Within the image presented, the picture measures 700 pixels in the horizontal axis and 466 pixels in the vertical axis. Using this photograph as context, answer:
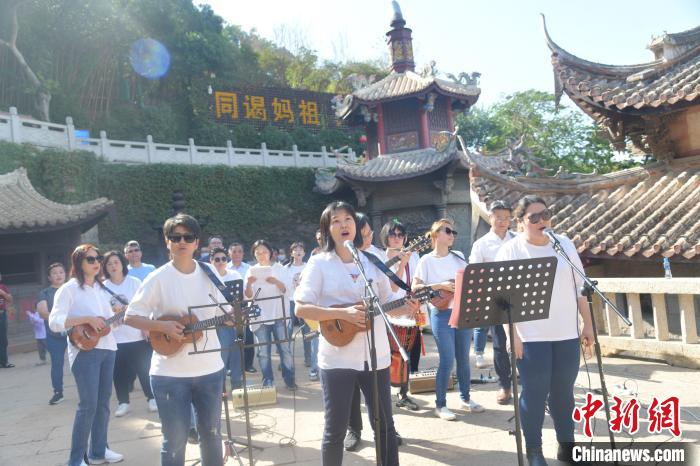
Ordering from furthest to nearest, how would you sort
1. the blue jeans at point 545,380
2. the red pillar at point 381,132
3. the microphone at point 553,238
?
the red pillar at point 381,132 < the microphone at point 553,238 < the blue jeans at point 545,380

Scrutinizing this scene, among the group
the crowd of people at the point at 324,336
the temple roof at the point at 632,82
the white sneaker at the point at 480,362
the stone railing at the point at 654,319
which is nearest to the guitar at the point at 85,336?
the crowd of people at the point at 324,336

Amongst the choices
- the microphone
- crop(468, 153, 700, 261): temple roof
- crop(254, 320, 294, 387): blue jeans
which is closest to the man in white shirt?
the microphone

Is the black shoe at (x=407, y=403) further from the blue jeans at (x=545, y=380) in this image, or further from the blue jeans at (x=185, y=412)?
the blue jeans at (x=185, y=412)

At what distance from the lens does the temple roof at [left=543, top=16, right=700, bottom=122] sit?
6.65 metres

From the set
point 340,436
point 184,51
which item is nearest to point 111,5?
point 184,51

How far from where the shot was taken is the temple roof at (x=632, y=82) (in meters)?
6.65

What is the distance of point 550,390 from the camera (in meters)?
3.57

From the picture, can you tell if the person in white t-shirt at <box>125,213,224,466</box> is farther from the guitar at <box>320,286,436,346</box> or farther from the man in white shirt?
the man in white shirt

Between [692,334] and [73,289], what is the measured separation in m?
6.65

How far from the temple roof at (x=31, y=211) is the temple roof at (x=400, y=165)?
27.2 feet

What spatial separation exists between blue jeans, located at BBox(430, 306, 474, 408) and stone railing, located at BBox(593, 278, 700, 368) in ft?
9.30

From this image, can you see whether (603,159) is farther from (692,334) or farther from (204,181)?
(692,334)

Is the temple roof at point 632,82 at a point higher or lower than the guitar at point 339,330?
higher

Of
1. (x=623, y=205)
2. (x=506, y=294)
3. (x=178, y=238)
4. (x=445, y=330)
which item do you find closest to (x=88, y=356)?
(x=178, y=238)
